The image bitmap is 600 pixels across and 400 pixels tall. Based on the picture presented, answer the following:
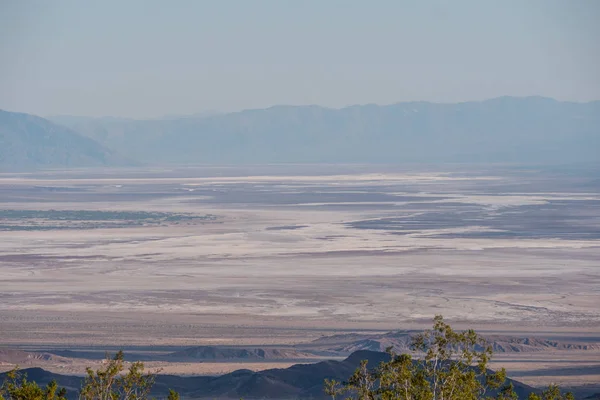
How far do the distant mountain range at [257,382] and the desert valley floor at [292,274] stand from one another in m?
1.69

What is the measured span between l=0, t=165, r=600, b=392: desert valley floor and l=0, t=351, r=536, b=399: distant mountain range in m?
1.69

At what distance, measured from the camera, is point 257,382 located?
24.5 m

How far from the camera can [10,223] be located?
66250 millimetres

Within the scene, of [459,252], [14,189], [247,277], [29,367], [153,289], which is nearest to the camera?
[29,367]

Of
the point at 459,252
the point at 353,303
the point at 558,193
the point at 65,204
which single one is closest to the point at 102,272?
the point at 353,303

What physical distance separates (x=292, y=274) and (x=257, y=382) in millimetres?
18847

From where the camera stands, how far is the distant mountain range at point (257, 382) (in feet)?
79.6

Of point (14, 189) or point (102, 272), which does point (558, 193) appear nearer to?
point (14, 189)

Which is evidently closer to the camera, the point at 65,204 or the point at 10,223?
the point at 10,223

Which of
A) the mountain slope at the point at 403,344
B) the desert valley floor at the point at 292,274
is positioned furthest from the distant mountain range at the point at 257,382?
the mountain slope at the point at 403,344

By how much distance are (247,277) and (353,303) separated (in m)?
6.64

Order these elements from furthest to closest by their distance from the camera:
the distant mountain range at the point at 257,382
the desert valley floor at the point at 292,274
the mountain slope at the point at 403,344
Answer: the desert valley floor at the point at 292,274, the mountain slope at the point at 403,344, the distant mountain range at the point at 257,382

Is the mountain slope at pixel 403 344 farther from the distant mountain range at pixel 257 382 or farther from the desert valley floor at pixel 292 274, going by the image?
the distant mountain range at pixel 257 382

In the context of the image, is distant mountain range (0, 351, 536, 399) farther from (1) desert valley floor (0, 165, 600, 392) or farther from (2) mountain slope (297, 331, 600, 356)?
(2) mountain slope (297, 331, 600, 356)
